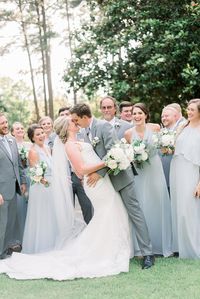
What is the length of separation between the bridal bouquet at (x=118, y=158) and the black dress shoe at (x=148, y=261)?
1125 millimetres

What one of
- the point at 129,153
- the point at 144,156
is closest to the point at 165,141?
the point at 144,156

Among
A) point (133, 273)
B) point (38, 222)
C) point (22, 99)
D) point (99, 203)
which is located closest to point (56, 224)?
point (38, 222)

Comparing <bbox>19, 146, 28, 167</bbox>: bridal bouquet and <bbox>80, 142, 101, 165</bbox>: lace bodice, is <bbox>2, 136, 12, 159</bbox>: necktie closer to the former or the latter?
<bbox>19, 146, 28, 167</bbox>: bridal bouquet

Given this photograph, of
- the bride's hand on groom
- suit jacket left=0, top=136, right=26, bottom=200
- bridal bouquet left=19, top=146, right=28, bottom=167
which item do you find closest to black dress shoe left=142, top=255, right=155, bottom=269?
the bride's hand on groom

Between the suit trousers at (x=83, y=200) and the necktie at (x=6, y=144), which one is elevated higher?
the necktie at (x=6, y=144)

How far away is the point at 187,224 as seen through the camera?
6.33 m

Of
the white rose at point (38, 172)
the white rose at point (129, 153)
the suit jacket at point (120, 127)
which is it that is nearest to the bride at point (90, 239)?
the white rose at point (129, 153)

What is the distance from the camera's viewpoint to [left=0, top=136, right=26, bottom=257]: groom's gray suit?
685 cm

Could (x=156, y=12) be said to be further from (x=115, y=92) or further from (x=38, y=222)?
(x=38, y=222)

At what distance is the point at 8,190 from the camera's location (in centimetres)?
688

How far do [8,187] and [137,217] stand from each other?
192 cm

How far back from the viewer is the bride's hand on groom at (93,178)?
6031 mm

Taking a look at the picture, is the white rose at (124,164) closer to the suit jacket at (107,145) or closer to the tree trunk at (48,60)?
the suit jacket at (107,145)

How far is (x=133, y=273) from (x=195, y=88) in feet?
23.0
